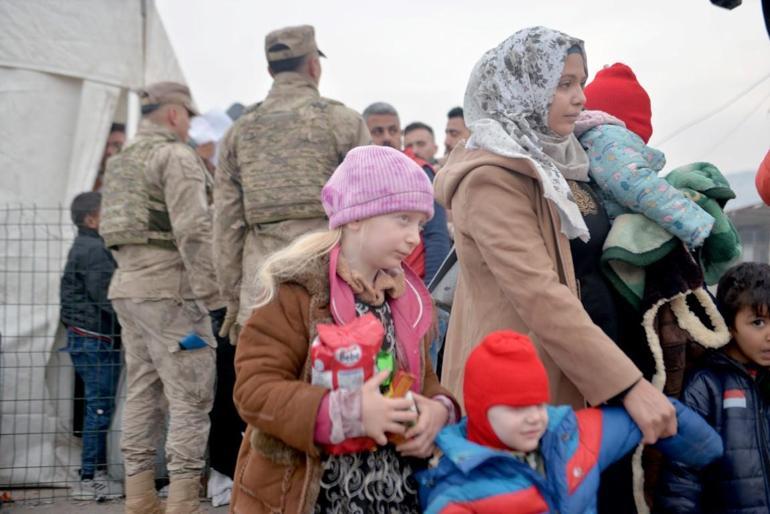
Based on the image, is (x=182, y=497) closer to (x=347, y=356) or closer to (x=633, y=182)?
(x=347, y=356)

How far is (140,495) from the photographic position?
4.73m

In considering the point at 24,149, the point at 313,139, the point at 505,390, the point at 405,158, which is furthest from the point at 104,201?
the point at 505,390

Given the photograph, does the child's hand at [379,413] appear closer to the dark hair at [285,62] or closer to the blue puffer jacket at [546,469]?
the blue puffer jacket at [546,469]

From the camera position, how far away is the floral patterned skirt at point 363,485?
2217mm

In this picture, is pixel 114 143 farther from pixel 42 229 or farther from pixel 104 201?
pixel 104 201

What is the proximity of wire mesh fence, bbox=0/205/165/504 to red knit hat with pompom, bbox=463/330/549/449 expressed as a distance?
3.84 m

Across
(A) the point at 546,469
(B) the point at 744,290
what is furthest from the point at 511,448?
(B) the point at 744,290

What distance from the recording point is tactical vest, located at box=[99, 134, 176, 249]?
4816mm

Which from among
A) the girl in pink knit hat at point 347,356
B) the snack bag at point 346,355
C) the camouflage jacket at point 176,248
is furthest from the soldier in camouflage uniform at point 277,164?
the snack bag at point 346,355

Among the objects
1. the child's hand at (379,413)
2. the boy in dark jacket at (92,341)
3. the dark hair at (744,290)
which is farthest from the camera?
the boy in dark jacket at (92,341)

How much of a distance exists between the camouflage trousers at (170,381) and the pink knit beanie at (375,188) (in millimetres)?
2637

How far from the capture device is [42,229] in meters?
6.37

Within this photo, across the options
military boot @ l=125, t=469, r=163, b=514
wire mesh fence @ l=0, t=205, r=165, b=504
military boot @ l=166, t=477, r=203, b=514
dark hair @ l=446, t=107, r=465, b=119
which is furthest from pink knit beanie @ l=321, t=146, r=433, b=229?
dark hair @ l=446, t=107, r=465, b=119

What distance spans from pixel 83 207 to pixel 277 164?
2284 mm
